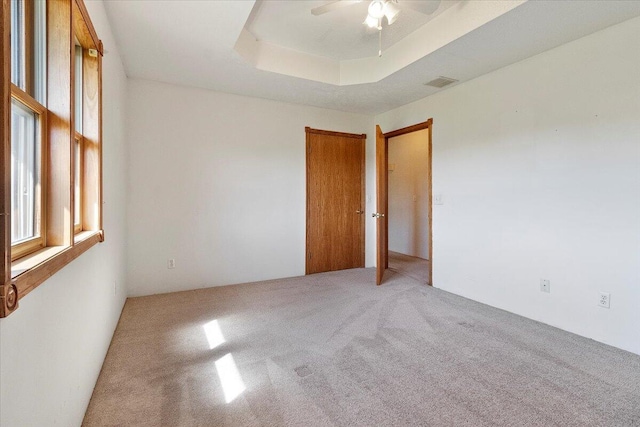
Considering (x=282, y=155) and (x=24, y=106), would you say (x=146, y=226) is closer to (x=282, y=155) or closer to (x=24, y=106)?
(x=282, y=155)

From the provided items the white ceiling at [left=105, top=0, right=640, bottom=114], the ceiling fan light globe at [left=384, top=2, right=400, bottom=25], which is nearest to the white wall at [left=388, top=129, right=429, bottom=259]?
the white ceiling at [left=105, top=0, right=640, bottom=114]

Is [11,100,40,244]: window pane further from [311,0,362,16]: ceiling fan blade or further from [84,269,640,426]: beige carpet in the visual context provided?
[311,0,362,16]: ceiling fan blade

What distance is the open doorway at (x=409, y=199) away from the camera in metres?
5.74

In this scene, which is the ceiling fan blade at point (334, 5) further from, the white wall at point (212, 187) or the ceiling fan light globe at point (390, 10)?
the white wall at point (212, 187)

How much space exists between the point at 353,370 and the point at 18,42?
2.31m

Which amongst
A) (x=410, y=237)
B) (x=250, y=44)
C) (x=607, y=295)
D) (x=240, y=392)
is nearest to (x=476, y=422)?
(x=240, y=392)

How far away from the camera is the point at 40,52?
1.30m

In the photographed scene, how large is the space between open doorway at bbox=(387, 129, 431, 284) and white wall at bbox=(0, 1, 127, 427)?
13.5 feet

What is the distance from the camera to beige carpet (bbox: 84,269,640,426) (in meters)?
1.59

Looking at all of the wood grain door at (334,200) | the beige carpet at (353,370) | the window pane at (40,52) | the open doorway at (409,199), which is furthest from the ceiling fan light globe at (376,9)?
the open doorway at (409,199)

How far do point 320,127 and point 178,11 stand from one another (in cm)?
253

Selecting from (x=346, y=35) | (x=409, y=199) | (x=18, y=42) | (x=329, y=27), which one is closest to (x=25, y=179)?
(x=18, y=42)

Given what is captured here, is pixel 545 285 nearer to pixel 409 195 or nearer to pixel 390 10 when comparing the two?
pixel 390 10

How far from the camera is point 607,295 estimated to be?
2.38m
